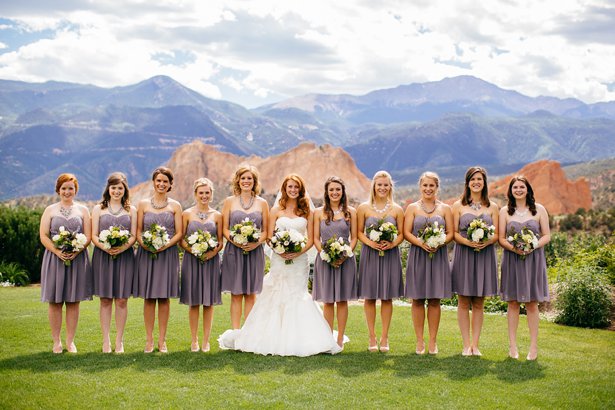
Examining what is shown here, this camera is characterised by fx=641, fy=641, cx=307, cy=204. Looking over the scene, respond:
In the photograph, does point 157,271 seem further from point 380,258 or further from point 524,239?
point 524,239

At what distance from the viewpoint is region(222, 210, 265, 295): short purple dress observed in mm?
9461

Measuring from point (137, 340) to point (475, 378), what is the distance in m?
5.33

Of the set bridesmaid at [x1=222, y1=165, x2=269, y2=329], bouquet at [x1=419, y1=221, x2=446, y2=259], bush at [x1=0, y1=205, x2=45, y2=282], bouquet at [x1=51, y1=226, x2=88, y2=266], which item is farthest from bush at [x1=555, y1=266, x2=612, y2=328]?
bush at [x1=0, y1=205, x2=45, y2=282]

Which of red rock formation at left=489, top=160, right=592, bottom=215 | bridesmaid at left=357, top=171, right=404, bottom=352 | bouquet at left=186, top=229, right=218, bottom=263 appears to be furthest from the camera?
red rock formation at left=489, top=160, right=592, bottom=215

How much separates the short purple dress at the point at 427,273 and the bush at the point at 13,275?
1397 cm

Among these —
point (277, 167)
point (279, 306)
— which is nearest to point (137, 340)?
point (279, 306)

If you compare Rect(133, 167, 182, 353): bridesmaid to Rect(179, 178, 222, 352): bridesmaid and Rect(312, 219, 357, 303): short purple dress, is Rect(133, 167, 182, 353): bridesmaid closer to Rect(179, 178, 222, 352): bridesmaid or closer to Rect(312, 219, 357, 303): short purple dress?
Rect(179, 178, 222, 352): bridesmaid

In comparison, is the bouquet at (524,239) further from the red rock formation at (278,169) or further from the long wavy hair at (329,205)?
the red rock formation at (278,169)

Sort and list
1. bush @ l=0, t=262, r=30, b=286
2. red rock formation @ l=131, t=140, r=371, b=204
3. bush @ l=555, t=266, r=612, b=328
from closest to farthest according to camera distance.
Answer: bush @ l=555, t=266, r=612, b=328
bush @ l=0, t=262, r=30, b=286
red rock formation @ l=131, t=140, r=371, b=204

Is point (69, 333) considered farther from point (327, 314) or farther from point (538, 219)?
point (538, 219)

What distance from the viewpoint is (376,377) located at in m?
8.16

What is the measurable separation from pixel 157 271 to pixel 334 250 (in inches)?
101

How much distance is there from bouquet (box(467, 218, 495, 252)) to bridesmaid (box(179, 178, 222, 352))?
3604 millimetres

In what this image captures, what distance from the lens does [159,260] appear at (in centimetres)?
923
